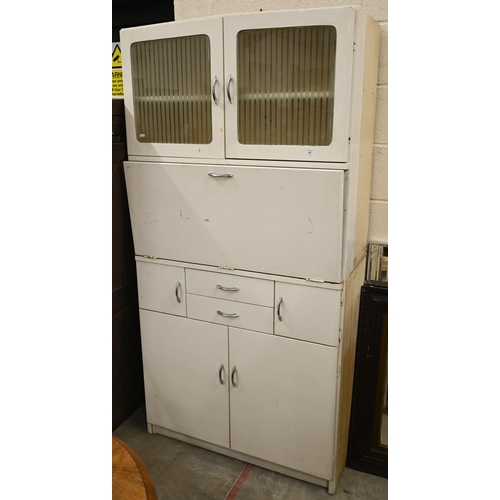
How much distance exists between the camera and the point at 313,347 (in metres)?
1.87

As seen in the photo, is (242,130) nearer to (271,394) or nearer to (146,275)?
(146,275)

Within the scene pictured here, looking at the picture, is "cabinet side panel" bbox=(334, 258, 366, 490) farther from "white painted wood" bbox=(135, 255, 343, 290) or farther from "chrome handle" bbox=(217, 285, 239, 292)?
"chrome handle" bbox=(217, 285, 239, 292)

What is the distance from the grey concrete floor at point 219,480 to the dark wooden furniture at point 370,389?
8 cm

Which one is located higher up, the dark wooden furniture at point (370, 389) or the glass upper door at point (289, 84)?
the glass upper door at point (289, 84)

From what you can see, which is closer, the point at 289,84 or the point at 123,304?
the point at 289,84

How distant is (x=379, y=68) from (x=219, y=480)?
1.91 m

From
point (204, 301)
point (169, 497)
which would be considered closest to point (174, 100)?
point (204, 301)

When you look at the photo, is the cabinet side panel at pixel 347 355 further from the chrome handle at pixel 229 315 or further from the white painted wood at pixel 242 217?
the chrome handle at pixel 229 315

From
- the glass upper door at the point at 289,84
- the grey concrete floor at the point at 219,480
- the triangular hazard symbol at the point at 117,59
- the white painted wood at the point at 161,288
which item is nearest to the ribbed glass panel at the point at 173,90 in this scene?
the glass upper door at the point at 289,84

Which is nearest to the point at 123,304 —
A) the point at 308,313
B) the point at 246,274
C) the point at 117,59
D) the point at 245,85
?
the point at 246,274

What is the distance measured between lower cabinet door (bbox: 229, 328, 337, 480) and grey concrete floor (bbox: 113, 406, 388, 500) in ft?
0.30

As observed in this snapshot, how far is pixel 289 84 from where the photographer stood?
5.58ft

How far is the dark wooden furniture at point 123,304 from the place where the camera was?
2117 millimetres

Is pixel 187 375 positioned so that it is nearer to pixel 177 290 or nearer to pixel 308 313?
pixel 177 290
